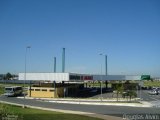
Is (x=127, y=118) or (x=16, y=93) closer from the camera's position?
(x=127, y=118)

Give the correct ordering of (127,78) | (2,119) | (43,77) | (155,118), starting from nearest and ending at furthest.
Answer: (2,119) < (155,118) < (43,77) < (127,78)

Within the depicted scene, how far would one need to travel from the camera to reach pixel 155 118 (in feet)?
104

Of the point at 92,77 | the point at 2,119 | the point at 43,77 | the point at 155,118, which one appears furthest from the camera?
the point at 92,77

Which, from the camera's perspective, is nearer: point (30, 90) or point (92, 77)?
point (30, 90)

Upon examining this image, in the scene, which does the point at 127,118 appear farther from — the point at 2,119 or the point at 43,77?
the point at 43,77

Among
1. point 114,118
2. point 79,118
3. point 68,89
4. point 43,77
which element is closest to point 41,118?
point 79,118

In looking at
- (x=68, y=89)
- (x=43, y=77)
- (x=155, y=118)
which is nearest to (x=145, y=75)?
(x=68, y=89)

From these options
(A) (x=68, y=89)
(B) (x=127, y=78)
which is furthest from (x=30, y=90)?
(B) (x=127, y=78)

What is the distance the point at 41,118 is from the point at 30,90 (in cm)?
4808

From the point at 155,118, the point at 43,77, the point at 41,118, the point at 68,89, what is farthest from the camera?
the point at 68,89

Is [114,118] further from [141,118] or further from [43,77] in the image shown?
[43,77]

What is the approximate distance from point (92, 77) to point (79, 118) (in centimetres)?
5666

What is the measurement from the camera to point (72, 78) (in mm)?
74750

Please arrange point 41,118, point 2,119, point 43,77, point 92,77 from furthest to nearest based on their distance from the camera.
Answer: point 92,77
point 43,77
point 41,118
point 2,119
